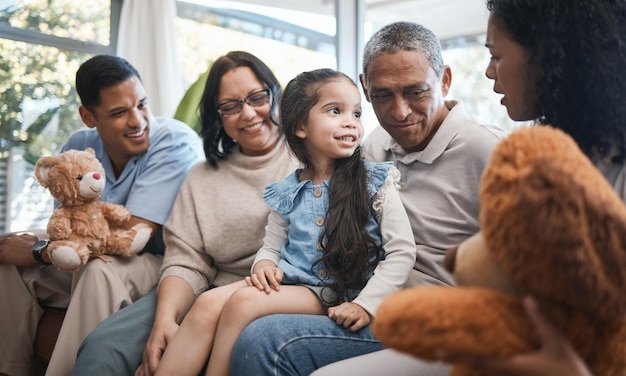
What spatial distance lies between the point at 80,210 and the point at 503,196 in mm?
1507

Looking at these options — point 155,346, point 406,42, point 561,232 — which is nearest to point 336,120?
point 406,42

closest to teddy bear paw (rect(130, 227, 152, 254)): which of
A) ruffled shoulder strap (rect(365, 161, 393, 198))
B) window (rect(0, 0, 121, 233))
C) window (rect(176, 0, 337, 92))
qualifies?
ruffled shoulder strap (rect(365, 161, 393, 198))

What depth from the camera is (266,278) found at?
1.49 m

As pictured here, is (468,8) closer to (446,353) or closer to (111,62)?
(111,62)

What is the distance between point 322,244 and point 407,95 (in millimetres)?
451

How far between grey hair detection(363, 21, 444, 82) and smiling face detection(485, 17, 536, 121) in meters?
0.36

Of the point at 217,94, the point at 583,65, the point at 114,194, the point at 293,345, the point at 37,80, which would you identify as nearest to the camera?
the point at 583,65

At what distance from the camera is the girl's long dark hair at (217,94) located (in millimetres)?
1903

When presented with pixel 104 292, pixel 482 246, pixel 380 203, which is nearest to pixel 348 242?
pixel 380 203

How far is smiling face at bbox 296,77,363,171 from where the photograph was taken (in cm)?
153

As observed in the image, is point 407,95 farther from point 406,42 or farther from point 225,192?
point 225,192

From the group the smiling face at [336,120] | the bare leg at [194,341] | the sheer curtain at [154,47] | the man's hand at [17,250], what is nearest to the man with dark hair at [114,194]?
the man's hand at [17,250]

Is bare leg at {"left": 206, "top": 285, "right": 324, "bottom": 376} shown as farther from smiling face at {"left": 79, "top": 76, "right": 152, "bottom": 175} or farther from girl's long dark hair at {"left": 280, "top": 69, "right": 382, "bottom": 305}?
smiling face at {"left": 79, "top": 76, "right": 152, "bottom": 175}

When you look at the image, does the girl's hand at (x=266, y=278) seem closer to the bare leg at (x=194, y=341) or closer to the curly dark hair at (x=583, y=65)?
the bare leg at (x=194, y=341)
